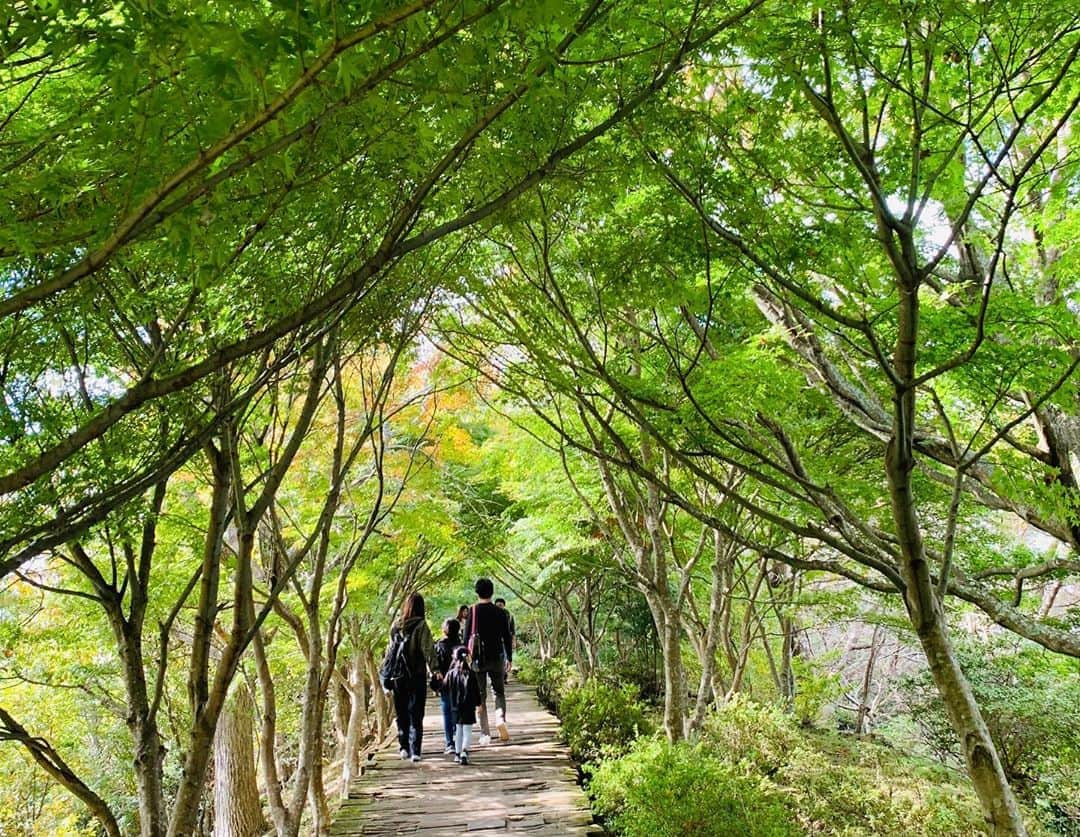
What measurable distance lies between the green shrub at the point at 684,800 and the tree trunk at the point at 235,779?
21.7 feet

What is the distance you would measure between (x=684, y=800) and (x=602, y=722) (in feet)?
14.6

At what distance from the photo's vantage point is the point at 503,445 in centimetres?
1144

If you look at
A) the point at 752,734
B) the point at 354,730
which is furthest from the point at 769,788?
the point at 354,730

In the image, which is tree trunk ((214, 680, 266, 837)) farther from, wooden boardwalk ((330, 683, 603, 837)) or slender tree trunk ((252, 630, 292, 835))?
slender tree trunk ((252, 630, 292, 835))

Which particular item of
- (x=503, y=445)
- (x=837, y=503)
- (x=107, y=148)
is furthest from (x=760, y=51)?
(x=503, y=445)

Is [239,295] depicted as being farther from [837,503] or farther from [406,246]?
[837,503]

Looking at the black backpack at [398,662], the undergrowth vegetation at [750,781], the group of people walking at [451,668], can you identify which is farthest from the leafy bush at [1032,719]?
the black backpack at [398,662]

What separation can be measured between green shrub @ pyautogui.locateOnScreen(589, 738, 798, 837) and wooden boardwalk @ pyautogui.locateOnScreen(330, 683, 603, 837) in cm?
39

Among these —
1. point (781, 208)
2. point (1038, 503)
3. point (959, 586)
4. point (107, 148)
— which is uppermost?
point (781, 208)

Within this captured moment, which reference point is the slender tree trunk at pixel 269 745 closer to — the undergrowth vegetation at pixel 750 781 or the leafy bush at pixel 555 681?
the undergrowth vegetation at pixel 750 781

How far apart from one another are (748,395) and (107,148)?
3.84m

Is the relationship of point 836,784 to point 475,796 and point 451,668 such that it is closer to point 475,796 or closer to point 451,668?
point 475,796

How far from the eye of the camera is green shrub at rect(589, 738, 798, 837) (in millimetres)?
5059

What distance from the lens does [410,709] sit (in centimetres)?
834
